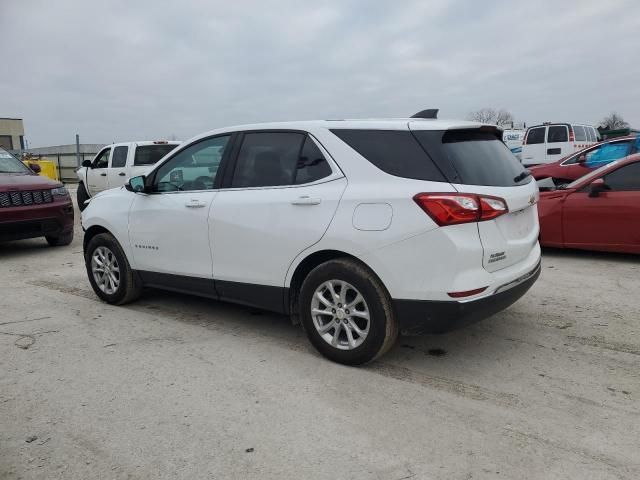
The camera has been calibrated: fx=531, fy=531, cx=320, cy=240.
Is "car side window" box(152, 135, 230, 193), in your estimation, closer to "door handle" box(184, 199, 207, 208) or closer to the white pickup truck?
"door handle" box(184, 199, 207, 208)

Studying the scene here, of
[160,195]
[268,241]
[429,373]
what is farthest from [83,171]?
[429,373]

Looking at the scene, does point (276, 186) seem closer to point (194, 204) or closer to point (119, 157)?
point (194, 204)

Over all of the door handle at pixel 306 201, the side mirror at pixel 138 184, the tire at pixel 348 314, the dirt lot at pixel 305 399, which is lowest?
the dirt lot at pixel 305 399

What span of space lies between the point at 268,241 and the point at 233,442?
1567 mm

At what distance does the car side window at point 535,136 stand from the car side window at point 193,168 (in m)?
16.4

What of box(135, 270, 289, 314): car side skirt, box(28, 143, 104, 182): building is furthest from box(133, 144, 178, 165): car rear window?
box(28, 143, 104, 182): building

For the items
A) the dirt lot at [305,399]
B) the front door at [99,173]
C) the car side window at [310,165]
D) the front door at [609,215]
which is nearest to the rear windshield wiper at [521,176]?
the dirt lot at [305,399]

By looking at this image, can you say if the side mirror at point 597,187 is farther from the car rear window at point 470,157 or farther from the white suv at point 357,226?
the car rear window at point 470,157

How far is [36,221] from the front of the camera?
8.31m

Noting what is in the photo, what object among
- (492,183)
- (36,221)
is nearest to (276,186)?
(492,183)

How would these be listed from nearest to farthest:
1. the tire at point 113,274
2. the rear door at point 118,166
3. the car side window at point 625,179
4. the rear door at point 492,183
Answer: the rear door at point 492,183 → the tire at point 113,274 → the car side window at point 625,179 → the rear door at point 118,166

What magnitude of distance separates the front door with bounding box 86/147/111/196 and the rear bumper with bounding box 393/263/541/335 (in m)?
12.3

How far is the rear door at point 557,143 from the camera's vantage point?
17.9 metres

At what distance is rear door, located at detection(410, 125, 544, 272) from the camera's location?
3.41m
